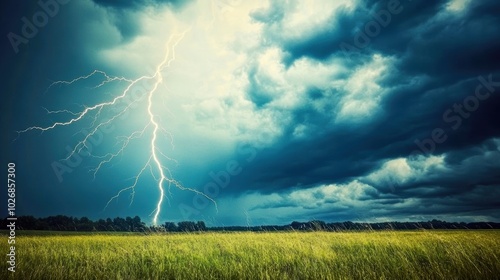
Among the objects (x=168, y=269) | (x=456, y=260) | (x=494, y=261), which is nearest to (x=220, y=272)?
(x=168, y=269)

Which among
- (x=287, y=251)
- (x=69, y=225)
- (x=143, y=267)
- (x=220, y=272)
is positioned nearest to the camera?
(x=220, y=272)

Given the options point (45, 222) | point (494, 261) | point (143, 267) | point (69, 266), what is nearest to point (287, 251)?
point (143, 267)

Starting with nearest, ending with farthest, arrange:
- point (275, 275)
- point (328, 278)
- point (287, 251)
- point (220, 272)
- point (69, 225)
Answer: point (328, 278) < point (275, 275) < point (220, 272) < point (287, 251) < point (69, 225)

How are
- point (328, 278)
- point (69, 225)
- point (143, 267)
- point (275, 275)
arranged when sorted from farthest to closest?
point (69, 225) → point (143, 267) → point (275, 275) → point (328, 278)

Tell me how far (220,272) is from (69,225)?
225ft

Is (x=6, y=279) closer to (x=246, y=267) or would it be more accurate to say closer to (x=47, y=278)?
(x=47, y=278)

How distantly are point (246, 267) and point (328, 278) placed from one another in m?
2.12

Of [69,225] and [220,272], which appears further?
[69,225]

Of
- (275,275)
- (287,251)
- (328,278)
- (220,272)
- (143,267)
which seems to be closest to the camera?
(328,278)

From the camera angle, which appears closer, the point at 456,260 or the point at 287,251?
the point at 456,260

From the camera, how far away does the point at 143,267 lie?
7613mm

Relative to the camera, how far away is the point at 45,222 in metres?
62.8

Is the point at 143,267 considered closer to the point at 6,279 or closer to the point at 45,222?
the point at 6,279

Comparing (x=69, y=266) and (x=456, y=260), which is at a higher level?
(x=69, y=266)
